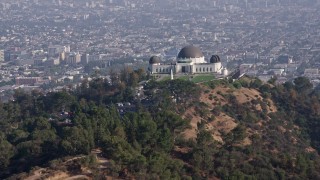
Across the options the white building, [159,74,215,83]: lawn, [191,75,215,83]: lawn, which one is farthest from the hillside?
the white building

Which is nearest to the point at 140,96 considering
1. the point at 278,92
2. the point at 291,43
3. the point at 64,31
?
the point at 278,92

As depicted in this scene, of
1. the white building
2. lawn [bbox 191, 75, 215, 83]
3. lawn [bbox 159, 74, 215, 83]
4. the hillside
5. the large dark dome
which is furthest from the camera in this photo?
the large dark dome

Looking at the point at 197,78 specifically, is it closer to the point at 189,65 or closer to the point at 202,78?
the point at 202,78

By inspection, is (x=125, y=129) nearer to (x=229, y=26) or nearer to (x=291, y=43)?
(x=291, y=43)

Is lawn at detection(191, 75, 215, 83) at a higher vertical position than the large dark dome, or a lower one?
lower

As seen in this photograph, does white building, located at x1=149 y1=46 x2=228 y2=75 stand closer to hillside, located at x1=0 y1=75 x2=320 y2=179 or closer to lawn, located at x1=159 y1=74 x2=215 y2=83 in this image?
lawn, located at x1=159 y1=74 x2=215 y2=83

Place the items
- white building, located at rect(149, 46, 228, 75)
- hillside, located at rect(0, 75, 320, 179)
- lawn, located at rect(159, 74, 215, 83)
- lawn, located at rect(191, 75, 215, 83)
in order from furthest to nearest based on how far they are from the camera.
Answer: white building, located at rect(149, 46, 228, 75) < lawn, located at rect(159, 74, 215, 83) < lawn, located at rect(191, 75, 215, 83) < hillside, located at rect(0, 75, 320, 179)

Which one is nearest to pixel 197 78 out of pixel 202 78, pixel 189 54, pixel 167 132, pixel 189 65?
pixel 202 78
